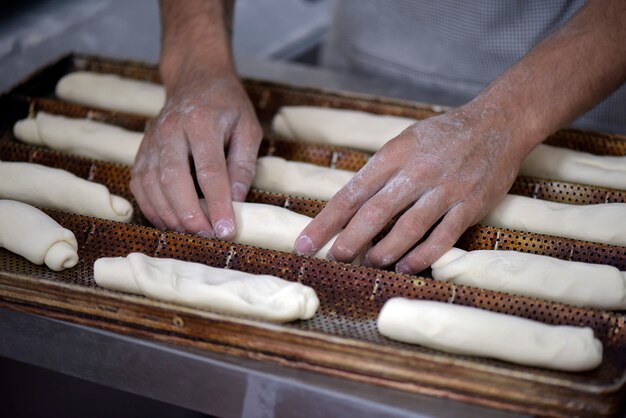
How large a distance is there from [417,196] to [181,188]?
72cm

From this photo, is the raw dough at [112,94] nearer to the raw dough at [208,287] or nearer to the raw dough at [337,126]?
the raw dough at [337,126]

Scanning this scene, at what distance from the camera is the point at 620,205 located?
2162 mm

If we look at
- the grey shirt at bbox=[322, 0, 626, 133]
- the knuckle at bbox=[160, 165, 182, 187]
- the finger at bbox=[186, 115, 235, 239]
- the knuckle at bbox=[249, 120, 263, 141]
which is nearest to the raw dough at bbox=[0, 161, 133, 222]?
the knuckle at bbox=[160, 165, 182, 187]

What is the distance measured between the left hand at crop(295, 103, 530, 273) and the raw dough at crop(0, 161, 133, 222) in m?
0.69

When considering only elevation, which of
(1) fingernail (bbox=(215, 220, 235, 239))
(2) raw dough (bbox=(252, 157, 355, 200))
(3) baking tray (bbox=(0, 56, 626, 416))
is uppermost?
(2) raw dough (bbox=(252, 157, 355, 200))

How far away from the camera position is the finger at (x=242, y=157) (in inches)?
88.4

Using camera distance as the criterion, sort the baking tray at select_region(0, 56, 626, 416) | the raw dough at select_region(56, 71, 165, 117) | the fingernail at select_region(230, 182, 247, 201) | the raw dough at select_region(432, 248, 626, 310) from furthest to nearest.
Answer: the raw dough at select_region(56, 71, 165, 117), the fingernail at select_region(230, 182, 247, 201), the raw dough at select_region(432, 248, 626, 310), the baking tray at select_region(0, 56, 626, 416)

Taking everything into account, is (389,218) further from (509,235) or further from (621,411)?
(621,411)

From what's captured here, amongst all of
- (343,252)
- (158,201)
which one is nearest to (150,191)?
(158,201)

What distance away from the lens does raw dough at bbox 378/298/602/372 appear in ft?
5.41

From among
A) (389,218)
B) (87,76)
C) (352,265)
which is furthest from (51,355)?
(87,76)

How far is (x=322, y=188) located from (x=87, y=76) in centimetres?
124

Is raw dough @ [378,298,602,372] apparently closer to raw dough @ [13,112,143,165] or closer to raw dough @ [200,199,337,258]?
raw dough @ [200,199,337,258]

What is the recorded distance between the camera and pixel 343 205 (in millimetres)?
1992
